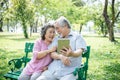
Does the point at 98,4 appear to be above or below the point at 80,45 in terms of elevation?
above

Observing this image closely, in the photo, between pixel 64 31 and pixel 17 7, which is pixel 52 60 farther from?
pixel 17 7

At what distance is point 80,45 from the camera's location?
5215 millimetres

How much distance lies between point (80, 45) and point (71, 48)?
0.19m

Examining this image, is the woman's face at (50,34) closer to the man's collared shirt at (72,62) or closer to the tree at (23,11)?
the man's collared shirt at (72,62)

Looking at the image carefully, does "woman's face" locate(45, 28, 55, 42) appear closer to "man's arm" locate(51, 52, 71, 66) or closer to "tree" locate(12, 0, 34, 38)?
"man's arm" locate(51, 52, 71, 66)

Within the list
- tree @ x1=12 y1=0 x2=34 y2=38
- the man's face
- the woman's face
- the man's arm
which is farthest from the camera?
tree @ x1=12 y1=0 x2=34 y2=38

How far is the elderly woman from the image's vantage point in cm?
538

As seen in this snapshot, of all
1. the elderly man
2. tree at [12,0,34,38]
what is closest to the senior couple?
the elderly man

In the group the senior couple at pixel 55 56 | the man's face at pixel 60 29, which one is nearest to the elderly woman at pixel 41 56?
the senior couple at pixel 55 56

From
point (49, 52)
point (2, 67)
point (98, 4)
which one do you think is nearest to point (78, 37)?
Answer: point (49, 52)

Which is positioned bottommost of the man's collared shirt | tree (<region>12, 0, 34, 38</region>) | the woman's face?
the man's collared shirt

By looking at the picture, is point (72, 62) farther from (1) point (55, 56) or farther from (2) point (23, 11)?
(2) point (23, 11)

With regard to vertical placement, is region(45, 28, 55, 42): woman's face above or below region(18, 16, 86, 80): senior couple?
above

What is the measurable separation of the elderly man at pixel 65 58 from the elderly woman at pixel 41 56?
0.14 meters
